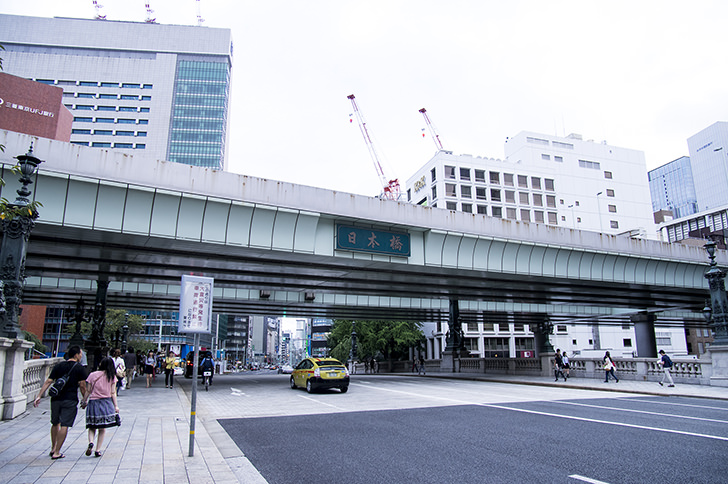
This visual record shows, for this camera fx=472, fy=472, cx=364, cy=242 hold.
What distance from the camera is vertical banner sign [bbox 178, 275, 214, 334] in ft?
25.2

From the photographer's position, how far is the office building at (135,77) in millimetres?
119500

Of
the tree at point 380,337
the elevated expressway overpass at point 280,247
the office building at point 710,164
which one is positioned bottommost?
the tree at point 380,337

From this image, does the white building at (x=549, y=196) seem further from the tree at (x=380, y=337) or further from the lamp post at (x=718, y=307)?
the lamp post at (x=718, y=307)

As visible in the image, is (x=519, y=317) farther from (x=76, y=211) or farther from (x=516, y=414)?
(x=76, y=211)

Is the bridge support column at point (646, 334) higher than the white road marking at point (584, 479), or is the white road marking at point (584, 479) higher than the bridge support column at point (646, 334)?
the bridge support column at point (646, 334)

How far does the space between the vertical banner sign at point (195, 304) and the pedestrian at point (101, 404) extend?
60.8 inches

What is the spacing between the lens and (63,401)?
7.31 metres

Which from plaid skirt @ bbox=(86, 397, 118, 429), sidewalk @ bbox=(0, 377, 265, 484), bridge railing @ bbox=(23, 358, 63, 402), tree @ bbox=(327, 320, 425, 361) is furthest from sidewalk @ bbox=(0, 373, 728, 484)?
tree @ bbox=(327, 320, 425, 361)

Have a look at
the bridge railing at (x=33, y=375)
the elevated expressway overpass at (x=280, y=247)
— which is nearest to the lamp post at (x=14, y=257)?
the bridge railing at (x=33, y=375)

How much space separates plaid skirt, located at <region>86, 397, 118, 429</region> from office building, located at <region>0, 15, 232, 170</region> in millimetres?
119979

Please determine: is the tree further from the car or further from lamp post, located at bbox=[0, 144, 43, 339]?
lamp post, located at bbox=[0, 144, 43, 339]

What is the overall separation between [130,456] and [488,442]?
6.01 metres

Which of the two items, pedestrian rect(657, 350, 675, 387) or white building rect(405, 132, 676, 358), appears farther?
white building rect(405, 132, 676, 358)

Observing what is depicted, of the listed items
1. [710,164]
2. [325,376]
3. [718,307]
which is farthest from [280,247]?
[710,164]
